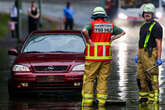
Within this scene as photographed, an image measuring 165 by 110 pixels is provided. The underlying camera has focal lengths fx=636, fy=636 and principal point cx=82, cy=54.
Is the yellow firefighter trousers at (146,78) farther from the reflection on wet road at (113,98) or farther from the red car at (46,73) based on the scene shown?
the red car at (46,73)

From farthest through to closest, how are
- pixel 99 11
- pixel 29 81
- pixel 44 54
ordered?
pixel 44 54 → pixel 29 81 → pixel 99 11

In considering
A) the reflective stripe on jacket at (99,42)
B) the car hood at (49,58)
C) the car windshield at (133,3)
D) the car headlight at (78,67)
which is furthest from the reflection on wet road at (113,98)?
the car windshield at (133,3)

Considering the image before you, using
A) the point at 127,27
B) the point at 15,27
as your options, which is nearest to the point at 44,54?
the point at 15,27

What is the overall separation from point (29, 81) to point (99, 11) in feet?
7.68

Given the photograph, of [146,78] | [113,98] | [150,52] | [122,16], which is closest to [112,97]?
[113,98]

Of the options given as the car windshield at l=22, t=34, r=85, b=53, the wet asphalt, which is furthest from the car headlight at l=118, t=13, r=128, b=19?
the car windshield at l=22, t=34, r=85, b=53

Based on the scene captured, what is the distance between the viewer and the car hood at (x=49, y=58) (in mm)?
12531

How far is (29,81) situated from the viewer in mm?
12266

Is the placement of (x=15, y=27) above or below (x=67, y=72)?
above

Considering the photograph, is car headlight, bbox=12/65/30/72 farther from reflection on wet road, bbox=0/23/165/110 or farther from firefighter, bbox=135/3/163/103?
firefighter, bbox=135/3/163/103

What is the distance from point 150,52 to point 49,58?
2660mm

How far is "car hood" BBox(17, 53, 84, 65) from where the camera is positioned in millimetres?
12531

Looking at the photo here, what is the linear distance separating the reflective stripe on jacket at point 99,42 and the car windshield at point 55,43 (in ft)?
8.99

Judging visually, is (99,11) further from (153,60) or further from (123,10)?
(123,10)
